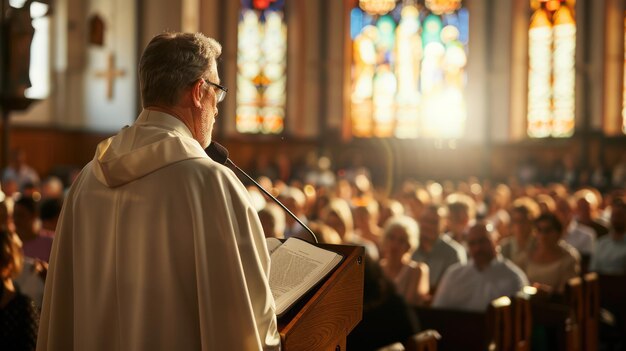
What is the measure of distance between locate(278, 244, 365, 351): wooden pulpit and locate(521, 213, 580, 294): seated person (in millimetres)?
4380

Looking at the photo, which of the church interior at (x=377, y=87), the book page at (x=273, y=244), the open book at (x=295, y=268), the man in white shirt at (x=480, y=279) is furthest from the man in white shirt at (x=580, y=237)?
the church interior at (x=377, y=87)

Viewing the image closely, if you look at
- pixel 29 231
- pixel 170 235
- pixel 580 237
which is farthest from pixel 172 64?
pixel 580 237

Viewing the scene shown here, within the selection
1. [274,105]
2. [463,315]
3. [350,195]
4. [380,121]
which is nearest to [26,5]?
[350,195]

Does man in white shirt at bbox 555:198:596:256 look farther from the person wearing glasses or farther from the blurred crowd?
the person wearing glasses

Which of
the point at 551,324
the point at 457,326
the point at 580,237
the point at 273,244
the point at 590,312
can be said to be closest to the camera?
the point at 273,244

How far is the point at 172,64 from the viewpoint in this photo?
7.89 feet

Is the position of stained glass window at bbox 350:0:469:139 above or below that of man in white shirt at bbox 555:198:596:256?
above

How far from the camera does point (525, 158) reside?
72.4ft

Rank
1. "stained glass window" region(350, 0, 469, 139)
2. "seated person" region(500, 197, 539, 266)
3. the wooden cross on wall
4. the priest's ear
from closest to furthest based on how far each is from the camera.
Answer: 1. the priest's ear
2. "seated person" region(500, 197, 539, 266)
3. the wooden cross on wall
4. "stained glass window" region(350, 0, 469, 139)

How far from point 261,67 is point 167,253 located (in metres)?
20.4

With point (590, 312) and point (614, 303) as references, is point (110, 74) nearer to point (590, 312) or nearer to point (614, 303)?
point (614, 303)

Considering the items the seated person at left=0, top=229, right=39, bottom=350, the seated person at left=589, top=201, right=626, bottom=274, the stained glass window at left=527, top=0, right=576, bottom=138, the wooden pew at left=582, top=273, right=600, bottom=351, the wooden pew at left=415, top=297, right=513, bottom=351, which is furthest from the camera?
the stained glass window at left=527, top=0, right=576, bottom=138

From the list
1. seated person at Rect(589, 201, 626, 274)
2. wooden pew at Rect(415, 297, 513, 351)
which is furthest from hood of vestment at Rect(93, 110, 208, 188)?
seated person at Rect(589, 201, 626, 274)

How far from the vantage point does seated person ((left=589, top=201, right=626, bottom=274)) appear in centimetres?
795
